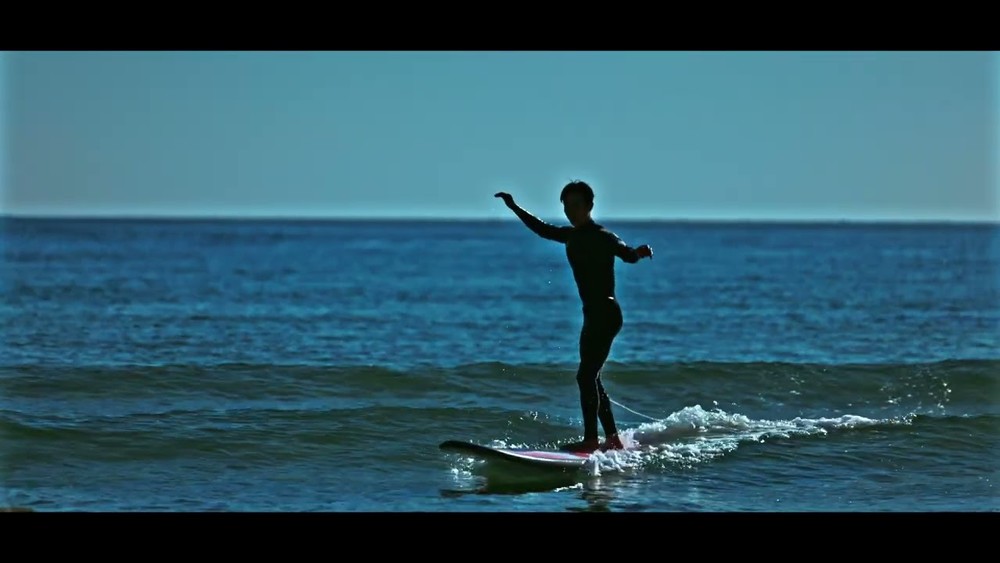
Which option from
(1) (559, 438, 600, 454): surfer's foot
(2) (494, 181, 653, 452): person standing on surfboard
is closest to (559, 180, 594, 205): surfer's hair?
(2) (494, 181, 653, 452): person standing on surfboard

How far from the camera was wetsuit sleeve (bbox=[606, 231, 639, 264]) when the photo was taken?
28.7 ft

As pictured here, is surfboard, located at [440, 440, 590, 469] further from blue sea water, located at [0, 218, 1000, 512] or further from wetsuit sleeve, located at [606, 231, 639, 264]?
wetsuit sleeve, located at [606, 231, 639, 264]

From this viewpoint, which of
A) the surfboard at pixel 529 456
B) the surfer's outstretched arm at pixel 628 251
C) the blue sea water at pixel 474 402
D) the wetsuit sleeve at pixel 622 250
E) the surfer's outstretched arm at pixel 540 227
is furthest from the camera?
the blue sea water at pixel 474 402

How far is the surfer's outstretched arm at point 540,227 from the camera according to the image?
29.4 feet

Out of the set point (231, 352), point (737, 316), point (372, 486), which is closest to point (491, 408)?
point (372, 486)

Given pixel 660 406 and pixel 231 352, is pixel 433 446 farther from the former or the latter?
pixel 231 352

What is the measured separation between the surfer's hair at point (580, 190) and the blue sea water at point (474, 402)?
6.87 feet

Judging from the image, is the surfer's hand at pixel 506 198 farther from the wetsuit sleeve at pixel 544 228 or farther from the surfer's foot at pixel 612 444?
the surfer's foot at pixel 612 444

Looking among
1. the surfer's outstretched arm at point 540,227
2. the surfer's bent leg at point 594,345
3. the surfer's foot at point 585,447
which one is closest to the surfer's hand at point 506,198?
the surfer's outstretched arm at point 540,227

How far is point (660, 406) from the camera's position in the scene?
46.1ft
